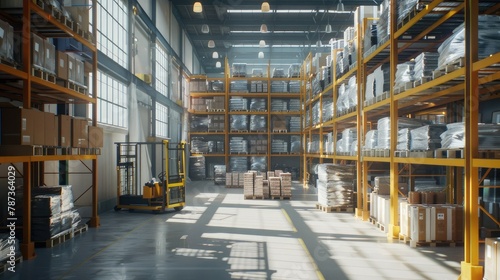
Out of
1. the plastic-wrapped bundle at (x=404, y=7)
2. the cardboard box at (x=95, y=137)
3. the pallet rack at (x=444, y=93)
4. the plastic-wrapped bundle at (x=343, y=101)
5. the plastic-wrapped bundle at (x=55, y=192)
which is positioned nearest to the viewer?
the pallet rack at (x=444, y=93)

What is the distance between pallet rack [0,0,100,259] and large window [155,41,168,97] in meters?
8.89

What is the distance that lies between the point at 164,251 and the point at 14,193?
292cm

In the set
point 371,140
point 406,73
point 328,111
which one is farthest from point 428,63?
point 328,111

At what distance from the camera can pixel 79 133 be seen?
909cm

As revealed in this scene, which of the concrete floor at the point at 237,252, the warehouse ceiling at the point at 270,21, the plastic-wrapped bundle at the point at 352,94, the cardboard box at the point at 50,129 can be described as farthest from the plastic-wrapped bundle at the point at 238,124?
the cardboard box at the point at 50,129

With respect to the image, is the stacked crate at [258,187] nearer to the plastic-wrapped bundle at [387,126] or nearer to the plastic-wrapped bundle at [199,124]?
the plastic-wrapped bundle at [387,126]

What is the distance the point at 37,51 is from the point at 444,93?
6.53 metres

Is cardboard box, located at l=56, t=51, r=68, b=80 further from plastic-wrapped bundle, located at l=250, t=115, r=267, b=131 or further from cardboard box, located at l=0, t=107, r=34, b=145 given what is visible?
plastic-wrapped bundle, located at l=250, t=115, r=267, b=131

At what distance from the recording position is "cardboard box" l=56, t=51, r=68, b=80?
8219mm

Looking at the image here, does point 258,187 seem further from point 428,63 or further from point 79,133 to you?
point 428,63

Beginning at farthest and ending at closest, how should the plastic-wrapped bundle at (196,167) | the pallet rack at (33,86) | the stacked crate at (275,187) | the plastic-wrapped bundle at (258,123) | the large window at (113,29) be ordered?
1. the plastic-wrapped bundle at (196,167)
2. the plastic-wrapped bundle at (258,123)
3. the stacked crate at (275,187)
4. the large window at (113,29)
5. the pallet rack at (33,86)

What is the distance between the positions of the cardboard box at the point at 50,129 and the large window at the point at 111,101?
4076 millimetres

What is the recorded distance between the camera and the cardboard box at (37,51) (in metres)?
7.24

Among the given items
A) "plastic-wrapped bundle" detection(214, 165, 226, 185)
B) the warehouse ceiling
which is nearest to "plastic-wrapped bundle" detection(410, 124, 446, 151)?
the warehouse ceiling
